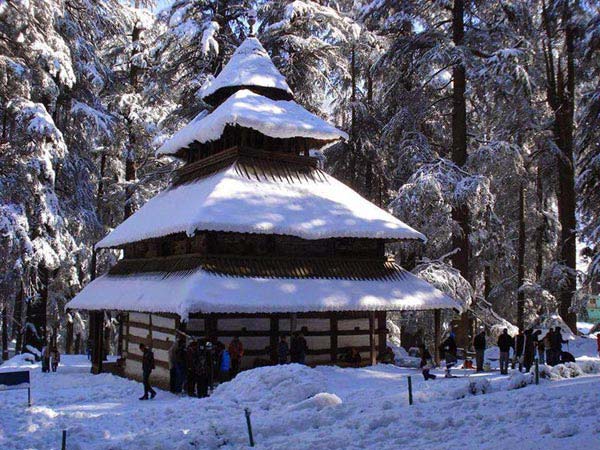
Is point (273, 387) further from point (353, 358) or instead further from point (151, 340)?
point (151, 340)

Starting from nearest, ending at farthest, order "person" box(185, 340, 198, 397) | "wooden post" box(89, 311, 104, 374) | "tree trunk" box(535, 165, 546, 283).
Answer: "person" box(185, 340, 198, 397) → "wooden post" box(89, 311, 104, 374) → "tree trunk" box(535, 165, 546, 283)

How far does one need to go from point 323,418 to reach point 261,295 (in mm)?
7053

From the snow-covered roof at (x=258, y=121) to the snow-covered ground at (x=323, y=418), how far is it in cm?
1058

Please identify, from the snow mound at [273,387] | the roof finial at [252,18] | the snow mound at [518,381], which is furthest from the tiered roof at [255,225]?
the snow mound at [518,381]

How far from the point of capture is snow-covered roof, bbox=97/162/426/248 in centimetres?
1988

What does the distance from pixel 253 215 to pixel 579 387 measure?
35.8ft

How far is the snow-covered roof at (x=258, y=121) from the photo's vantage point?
23.7m

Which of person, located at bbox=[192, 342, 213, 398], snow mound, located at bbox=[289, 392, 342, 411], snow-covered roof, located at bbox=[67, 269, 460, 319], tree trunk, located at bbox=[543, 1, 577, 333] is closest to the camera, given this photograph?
snow mound, located at bbox=[289, 392, 342, 411]

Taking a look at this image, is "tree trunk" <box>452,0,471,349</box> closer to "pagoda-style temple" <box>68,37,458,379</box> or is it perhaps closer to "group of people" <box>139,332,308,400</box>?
"pagoda-style temple" <box>68,37,458,379</box>

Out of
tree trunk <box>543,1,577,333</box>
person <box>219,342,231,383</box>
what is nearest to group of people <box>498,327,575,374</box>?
tree trunk <box>543,1,577,333</box>

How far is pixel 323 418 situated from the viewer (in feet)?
39.4

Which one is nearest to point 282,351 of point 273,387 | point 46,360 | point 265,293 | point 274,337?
point 274,337

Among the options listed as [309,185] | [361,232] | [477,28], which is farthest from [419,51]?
[361,232]

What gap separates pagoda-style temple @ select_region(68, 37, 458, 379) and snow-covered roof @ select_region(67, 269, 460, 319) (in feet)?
0.15
